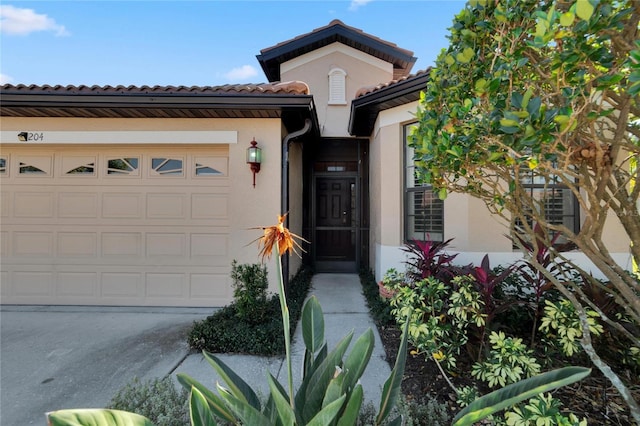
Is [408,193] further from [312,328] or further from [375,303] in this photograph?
[312,328]

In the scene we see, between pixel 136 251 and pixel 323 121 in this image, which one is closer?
pixel 136 251

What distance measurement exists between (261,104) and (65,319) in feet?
15.2

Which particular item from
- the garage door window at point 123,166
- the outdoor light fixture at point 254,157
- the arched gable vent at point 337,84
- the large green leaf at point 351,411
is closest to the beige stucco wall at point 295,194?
the outdoor light fixture at point 254,157

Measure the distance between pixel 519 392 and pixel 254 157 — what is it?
14.6ft

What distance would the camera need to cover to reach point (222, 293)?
17.0 feet

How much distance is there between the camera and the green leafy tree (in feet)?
4.17

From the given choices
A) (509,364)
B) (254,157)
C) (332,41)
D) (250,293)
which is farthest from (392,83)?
(332,41)

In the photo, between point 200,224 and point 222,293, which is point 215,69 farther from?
point 222,293

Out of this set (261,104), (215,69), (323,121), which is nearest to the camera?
(261,104)

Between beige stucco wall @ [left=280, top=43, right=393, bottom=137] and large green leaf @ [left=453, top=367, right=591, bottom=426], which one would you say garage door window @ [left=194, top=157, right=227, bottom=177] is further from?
large green leaf @ [left=453, top=367, right=591, bottom=426]

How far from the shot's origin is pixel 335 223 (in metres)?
7.69

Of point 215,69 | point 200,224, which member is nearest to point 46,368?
point 200,224

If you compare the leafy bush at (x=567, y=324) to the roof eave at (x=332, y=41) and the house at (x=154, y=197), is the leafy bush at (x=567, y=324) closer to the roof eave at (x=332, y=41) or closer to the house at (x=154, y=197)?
the house at (x=154, y=197)

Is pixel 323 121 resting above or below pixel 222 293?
above
